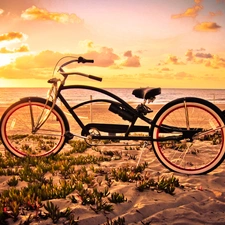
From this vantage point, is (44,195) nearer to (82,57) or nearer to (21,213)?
(21,213)

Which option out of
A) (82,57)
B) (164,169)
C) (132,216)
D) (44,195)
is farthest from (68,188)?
(82,57)

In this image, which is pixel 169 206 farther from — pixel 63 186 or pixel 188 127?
pixel 188 127

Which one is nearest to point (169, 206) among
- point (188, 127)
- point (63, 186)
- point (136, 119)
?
point (63, 186)

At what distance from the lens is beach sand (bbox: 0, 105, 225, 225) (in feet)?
11.2

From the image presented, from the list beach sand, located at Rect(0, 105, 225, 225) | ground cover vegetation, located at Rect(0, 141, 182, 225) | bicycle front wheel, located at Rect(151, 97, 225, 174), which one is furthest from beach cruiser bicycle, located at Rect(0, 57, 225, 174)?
beach sand, located at Rect(0, 105, 225, 225)

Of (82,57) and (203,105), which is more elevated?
(82,57)

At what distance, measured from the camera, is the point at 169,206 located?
149 inches

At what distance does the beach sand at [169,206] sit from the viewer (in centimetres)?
341

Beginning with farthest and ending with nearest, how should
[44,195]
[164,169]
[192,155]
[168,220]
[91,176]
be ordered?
[192,155] < [164,169] < [91,176] < [44,195] < [168,220]

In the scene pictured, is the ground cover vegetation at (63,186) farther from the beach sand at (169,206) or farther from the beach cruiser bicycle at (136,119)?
the beach cruiser bicycle at (136,119)

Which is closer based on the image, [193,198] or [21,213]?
[21,213]

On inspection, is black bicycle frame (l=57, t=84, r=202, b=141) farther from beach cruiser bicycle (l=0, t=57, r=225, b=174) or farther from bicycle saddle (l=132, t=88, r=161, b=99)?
bicycle saddle (l=132, t=88, r=161, b=99)

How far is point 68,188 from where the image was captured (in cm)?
414

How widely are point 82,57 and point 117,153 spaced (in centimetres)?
229
